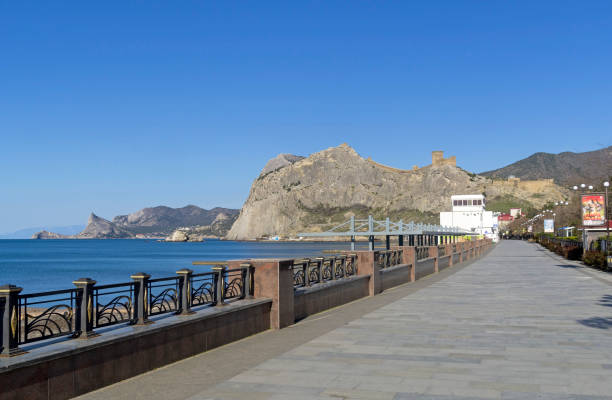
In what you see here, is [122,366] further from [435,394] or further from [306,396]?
[435,394]

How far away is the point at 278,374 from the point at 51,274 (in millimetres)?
79035

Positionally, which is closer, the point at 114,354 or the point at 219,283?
the point at 114,354

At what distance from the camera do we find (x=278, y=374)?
324 inches

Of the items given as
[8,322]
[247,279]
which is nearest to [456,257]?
[247,279]

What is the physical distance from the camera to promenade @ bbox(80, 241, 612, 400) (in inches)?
289

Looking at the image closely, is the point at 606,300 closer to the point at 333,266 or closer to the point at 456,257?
the point at 333,266

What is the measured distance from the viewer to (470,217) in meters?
143

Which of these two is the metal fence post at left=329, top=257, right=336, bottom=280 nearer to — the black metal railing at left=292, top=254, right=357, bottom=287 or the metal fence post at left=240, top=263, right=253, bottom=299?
the black metal railing at left=292, top=254, right=357, bottom=287

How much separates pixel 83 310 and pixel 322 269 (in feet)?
30.0

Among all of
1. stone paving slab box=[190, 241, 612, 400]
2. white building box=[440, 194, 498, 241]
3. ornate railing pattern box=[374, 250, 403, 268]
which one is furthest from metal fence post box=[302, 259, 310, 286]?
white building box=[440, 194, 498, 241]

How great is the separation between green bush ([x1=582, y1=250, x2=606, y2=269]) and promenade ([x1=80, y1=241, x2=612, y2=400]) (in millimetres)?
21878

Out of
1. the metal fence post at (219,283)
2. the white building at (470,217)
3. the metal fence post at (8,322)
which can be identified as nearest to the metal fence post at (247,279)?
the metal fence post at (219,283)

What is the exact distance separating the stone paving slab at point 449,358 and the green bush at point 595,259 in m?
21.1

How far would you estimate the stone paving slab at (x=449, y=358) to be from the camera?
7301 mm
